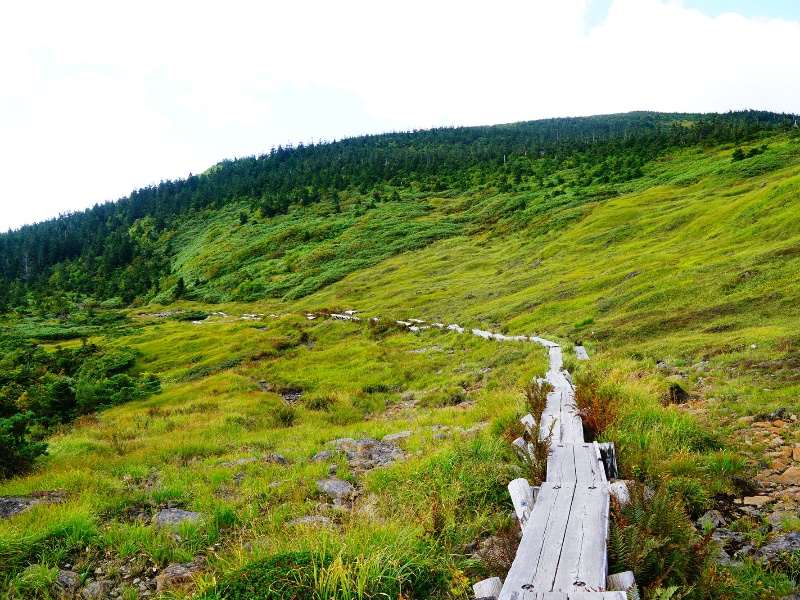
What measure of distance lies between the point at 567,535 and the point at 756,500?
10.1ft

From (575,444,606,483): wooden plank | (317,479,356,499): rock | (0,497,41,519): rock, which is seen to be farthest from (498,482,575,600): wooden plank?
(0,497,41,519): rock

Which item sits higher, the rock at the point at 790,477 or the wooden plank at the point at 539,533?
the wooden plank at the point at 539,533

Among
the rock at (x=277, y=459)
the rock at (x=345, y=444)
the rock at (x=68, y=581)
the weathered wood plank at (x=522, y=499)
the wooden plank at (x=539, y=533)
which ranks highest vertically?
the wooden plank at (x=539, y=533)

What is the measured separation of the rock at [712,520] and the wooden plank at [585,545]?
3.73 feet

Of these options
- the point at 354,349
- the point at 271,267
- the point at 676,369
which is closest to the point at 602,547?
the point at 676,369

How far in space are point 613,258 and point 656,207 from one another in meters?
22.9

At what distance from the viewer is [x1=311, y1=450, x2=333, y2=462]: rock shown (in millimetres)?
10594

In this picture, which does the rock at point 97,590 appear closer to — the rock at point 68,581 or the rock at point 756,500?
the rock at point 68,581

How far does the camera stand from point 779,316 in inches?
680

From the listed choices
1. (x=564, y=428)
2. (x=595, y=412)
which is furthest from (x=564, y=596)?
(x=595, y=412)

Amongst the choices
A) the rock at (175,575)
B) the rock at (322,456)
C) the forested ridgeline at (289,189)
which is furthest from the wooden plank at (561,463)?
the forested ridgeline at (289,189)

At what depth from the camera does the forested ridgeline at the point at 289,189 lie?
112 m

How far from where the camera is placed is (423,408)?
17.7 metres

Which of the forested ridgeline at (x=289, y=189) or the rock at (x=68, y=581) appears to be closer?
the rock at (x=68, y=581)
